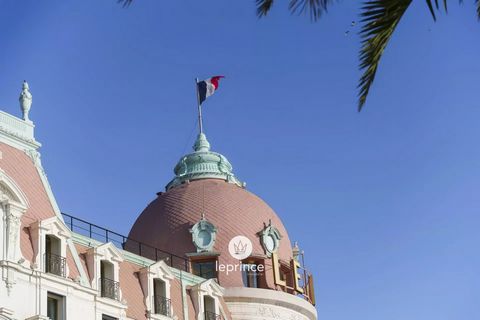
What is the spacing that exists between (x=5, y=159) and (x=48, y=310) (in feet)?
22.7

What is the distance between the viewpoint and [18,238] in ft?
141

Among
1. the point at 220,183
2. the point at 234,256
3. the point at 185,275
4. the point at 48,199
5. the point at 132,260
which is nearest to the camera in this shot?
the point at 48,199

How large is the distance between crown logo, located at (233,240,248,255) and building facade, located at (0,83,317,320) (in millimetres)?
64

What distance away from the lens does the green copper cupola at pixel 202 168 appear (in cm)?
6397

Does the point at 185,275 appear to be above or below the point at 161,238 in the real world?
below

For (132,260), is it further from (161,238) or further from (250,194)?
(250,194)

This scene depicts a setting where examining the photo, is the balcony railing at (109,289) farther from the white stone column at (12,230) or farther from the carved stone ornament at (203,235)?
the carved stone ornament at (203,235)

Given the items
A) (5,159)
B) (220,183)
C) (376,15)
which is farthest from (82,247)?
(376,15)

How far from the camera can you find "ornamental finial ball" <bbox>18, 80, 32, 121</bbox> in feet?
155

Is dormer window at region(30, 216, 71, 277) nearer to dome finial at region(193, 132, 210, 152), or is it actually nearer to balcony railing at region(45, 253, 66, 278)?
balcony railing at region(45, 253, 66, 278)

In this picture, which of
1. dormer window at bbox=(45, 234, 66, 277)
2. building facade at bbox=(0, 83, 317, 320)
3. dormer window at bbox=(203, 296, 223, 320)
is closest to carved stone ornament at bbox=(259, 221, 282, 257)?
building facade at bbox=(0, 83, 317, 320)

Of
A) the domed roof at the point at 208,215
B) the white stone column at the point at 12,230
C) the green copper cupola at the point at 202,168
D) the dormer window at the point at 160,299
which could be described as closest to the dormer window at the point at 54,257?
the white stone column at the point at 12,230

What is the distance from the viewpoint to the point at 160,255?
59.4 metres

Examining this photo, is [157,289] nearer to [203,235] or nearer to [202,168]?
[203,235]
